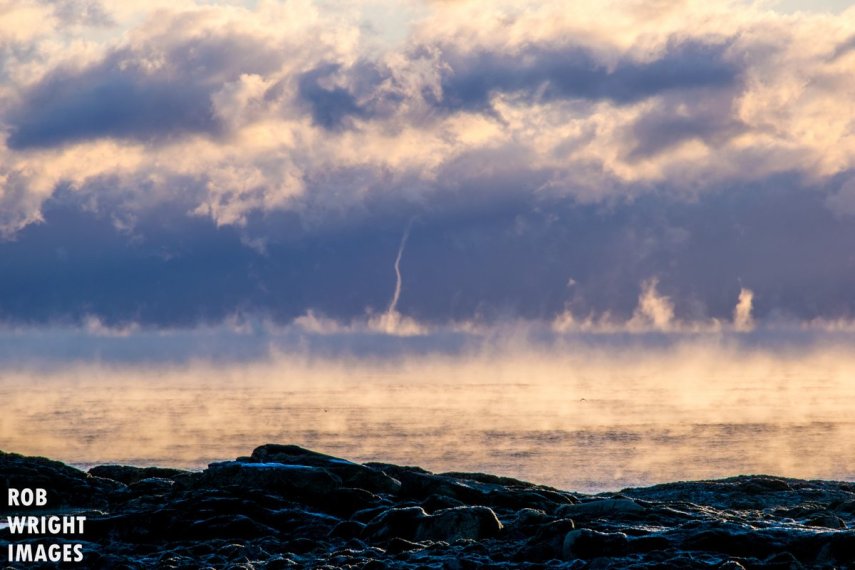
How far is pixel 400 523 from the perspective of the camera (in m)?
29.0

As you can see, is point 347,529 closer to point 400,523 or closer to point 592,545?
point 400,523

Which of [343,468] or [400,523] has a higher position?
[343,468]

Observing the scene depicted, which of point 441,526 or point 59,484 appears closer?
point 441,526

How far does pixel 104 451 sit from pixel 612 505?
2241 inches

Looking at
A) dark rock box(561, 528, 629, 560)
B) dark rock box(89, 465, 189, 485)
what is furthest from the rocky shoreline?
dark rock box(89, 465, 189, 485)

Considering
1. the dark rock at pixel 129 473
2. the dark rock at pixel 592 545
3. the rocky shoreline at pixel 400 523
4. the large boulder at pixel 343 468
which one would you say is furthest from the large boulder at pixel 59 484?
the dark rock at pixel 592 545

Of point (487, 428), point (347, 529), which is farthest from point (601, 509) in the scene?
point (487, 428)

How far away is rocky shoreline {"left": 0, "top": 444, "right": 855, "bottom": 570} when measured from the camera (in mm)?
25344

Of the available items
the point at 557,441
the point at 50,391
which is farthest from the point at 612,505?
→ the point at 50,391

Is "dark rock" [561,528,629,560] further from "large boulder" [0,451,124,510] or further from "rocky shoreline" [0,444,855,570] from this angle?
"large boulder" [0,451,124,510]

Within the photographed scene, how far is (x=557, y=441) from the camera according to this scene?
90.8 meters

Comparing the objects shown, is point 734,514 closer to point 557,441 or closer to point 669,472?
point 669,472

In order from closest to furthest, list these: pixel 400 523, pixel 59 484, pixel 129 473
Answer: pixel 400 523, pixel 59 484, pixel 129 473

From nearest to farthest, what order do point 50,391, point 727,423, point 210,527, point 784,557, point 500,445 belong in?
1. point 784,557
2. point 210,527
3. point 500,445
4. point 727,423
5. point 50,391
